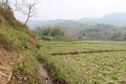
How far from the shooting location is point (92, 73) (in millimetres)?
10633

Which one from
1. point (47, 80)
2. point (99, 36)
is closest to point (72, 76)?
point (47, 80)

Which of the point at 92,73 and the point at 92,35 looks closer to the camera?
the point at 92,73

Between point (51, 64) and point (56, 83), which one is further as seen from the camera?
point (51, 64)

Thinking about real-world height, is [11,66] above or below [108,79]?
above

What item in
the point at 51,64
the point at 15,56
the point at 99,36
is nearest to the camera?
the point at 15,56

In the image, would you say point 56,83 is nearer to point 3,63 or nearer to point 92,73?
point 92,73

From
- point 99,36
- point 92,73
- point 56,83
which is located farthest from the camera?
point 99,36

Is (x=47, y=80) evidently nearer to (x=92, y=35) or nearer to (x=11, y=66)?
(x=11, y=66)

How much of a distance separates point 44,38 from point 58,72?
30778 millimetres

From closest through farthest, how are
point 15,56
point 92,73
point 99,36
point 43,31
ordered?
1. point 15,56
2. point 92,73
3. point 43,31
4. point 99,36

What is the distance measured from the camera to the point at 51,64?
476 inches

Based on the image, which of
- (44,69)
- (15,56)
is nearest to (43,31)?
(44,69)

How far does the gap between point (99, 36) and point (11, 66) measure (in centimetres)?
7785

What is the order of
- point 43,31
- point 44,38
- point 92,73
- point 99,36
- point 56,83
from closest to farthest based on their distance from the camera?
point 56,83, point 92,73, point 44,38, point 43,31, point 99,36
